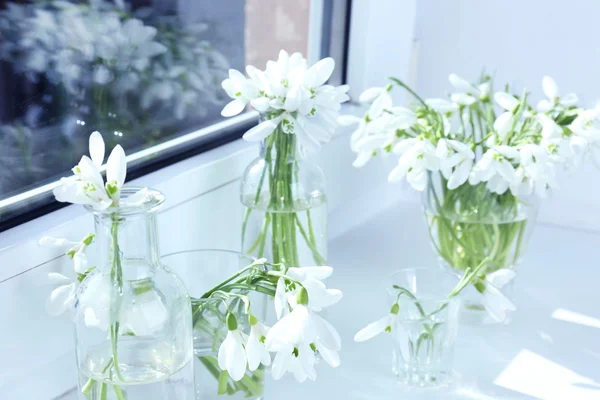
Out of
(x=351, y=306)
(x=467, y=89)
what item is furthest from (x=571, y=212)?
(x=351, y=306)

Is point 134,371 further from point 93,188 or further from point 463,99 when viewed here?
point 463,99

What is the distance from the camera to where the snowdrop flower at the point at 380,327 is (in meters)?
0.82

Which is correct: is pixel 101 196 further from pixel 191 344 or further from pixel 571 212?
pixel 571 212

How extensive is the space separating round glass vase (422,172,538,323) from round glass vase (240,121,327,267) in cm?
20

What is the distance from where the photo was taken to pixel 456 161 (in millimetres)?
958

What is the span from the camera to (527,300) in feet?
3.71

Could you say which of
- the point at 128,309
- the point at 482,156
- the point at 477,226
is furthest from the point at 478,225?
the point at 128,309

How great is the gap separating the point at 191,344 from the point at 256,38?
65cm

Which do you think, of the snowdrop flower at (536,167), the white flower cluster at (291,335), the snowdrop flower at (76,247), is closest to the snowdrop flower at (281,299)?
the white flower cluster at (291,335)

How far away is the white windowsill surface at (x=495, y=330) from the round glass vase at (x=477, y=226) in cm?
7

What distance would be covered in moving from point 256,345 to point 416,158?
0.41 metres

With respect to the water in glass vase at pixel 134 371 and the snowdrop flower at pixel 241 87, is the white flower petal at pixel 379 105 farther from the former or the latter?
the water in glass vase at pixel 134 371

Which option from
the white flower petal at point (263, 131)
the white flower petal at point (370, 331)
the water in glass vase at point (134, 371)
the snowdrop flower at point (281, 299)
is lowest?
the white flower petal at point (370, 331)

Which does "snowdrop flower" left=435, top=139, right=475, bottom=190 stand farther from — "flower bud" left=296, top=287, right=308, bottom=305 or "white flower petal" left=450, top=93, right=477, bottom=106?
"flower bud" left=296, top=287, right=308, bottom=305
